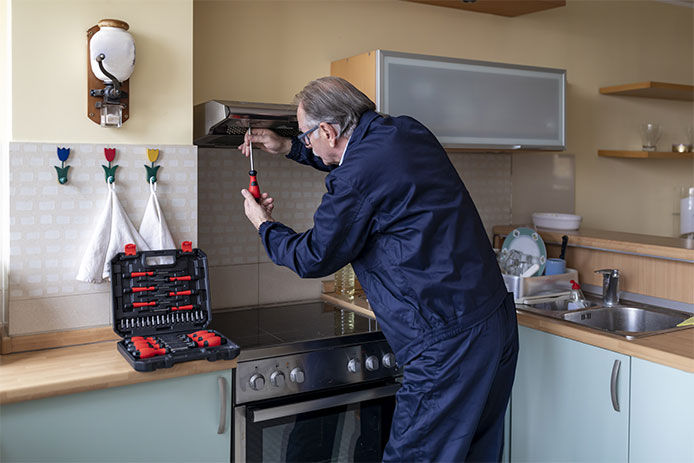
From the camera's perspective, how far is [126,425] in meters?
1.74

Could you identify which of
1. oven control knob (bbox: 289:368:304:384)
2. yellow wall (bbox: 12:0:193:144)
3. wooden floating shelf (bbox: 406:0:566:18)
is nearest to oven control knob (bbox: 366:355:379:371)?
oven control knob (bbox: 289:368:304:384)

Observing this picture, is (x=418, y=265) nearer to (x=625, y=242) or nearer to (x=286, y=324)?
(x=286, y=324)

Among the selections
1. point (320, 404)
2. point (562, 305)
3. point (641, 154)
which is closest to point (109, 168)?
point (320, 404)

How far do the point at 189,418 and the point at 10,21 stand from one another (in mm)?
1240

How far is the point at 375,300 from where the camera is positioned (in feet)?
5.73

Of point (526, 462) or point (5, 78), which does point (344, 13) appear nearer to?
point (5, 78)

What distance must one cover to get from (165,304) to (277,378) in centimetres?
41

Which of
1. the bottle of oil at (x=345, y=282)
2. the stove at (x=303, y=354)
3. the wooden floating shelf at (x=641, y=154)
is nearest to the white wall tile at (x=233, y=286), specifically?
the stove at (x=303, y=354)

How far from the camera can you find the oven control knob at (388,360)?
7.11 feet

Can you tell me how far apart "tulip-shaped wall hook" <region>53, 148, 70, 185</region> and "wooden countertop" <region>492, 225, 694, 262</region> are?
1.98m

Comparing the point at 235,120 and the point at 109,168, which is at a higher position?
the point at 235,120

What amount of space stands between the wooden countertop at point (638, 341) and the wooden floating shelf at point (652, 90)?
1.65m

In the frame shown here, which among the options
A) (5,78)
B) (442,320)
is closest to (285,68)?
(5,78)

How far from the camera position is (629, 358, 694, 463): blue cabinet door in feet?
5.88
